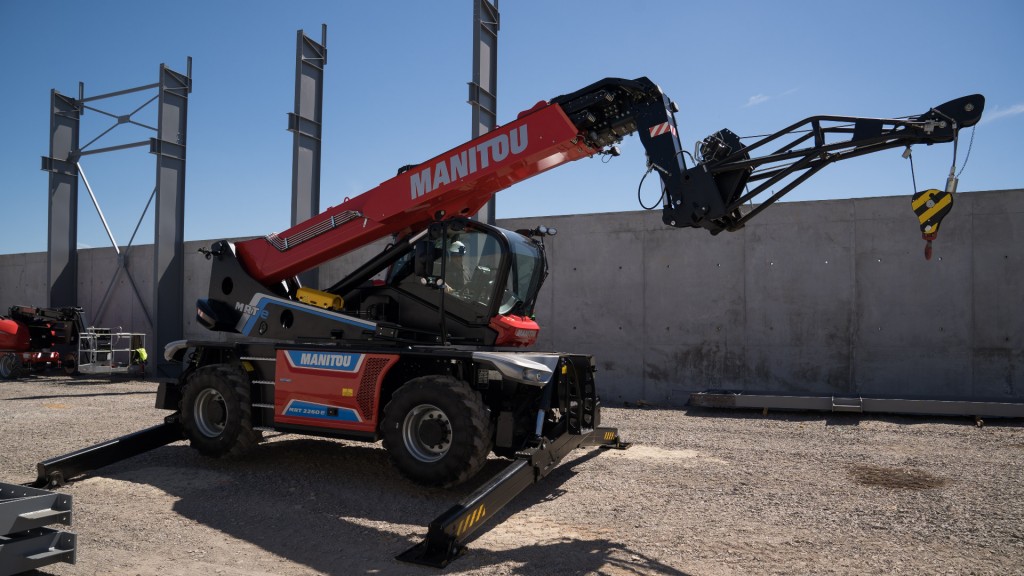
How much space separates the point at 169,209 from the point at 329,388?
1242 cm

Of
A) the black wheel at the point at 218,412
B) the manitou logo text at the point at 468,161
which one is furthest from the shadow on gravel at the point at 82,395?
the manitou logo text at the point at 468,161

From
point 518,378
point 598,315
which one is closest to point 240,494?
point 518,378

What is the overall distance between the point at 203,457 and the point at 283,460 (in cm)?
91

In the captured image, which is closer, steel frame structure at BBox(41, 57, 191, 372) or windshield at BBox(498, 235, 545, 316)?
windshield at BBox(498, 235, 545, 316)

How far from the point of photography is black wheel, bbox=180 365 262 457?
6969 mm

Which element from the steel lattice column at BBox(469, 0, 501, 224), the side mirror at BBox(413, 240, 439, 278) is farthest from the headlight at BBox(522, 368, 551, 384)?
the steel lattice column at BBox(469, 0, 501, 224)

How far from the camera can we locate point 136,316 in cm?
1914

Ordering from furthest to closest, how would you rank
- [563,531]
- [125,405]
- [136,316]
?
[136,316]
[125,405]
[563,531]

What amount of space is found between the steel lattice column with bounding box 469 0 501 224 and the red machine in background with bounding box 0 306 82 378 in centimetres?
1174

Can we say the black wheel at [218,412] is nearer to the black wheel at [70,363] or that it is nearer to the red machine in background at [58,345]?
the red machine in background at [58,345]

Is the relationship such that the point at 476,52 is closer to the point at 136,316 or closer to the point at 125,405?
the point at 125,405

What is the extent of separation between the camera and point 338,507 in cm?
573

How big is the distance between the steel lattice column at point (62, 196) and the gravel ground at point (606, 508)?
1214 centimetres

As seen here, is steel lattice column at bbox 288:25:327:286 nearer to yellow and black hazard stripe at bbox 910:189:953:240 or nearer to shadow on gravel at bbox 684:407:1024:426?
shadow on gravel at bbox 684:407:1024:426
